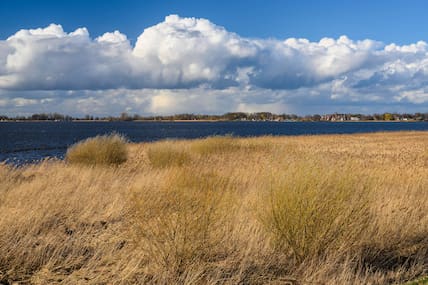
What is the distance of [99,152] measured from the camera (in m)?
18.6

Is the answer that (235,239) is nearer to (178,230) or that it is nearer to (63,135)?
(178,230)

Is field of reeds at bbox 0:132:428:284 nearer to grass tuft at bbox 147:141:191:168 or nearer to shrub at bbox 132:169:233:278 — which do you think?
shrub at bbox 132:169:233:278

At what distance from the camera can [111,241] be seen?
717cm

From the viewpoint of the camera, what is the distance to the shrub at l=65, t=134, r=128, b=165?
18594 mm

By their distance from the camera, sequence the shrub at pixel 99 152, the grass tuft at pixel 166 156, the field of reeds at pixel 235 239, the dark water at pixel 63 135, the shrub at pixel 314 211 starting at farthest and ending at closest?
the dark water at pixel 63 135 → the shrub at pixel 99 152 → the grass tuft at pixel 166 156 → the shrub at pixel 314 211 → the field of reeds at pixel 235 239

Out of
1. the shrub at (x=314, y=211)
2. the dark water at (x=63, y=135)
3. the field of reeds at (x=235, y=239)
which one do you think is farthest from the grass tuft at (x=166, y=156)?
the shrub at (x=314, y=211)

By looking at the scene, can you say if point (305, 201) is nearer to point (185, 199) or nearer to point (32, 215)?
point (185, 199)

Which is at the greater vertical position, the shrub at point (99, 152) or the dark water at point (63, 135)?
the shrub at point (99, 152)

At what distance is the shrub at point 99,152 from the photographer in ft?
61.0

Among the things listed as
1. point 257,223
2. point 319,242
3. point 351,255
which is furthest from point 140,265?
point 351,255

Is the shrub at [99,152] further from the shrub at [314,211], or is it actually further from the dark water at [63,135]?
the shrub at [314,211]

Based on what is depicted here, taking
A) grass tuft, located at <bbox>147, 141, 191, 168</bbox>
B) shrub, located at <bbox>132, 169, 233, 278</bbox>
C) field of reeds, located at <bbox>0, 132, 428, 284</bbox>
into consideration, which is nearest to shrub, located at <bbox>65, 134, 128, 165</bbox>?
grass tuft, located at <bbox>147, 141, 191, 168</bbox>

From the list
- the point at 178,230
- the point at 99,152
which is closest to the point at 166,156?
the point at 99,152

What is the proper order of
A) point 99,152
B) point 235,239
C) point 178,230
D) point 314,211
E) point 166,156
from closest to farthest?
point 178,230, point 314,211, point 235,239, point 166,156, point 99,152
